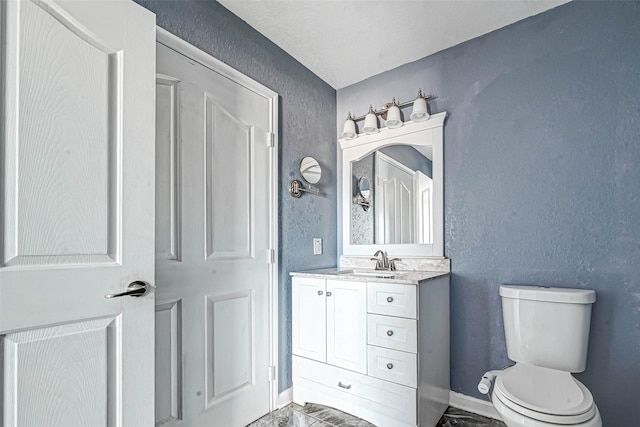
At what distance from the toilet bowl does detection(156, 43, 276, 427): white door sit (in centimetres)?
127

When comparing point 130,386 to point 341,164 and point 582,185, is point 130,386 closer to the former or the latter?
point 341,164

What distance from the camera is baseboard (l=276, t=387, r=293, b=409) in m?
2.06

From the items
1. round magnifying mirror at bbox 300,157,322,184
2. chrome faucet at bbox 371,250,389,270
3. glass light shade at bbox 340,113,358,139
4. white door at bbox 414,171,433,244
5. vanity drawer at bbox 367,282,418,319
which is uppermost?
glass light shade at bbox 340,113,358,139

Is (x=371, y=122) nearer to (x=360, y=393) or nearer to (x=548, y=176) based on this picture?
(x=548, y=176)

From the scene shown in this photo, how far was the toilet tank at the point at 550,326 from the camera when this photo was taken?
5.22ft

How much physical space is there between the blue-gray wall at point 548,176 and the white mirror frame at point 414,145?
56 mm

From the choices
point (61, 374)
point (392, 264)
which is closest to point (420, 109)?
point (392, 264)

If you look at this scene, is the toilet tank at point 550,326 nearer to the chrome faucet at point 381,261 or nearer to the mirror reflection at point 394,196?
the mirror reflection at point 394,196

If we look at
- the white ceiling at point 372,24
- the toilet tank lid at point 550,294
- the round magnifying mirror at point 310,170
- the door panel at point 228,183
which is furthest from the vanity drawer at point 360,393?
the white ceiling at point 372,24

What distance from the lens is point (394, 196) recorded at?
2.44m

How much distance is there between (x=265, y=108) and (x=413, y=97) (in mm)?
1039

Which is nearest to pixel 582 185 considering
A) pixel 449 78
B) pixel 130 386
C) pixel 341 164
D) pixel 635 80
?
pixel 635 80

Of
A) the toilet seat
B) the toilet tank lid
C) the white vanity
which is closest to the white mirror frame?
the white vanity

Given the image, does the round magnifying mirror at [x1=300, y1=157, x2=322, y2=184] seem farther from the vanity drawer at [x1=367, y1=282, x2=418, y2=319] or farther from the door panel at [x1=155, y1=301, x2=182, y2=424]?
the door panel at [x1=155, y1=301, x2=182, y2=424]
